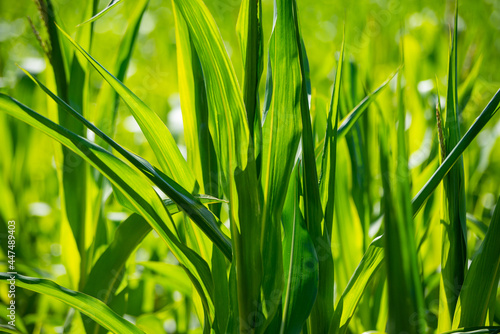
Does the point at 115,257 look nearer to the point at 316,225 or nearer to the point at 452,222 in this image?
the point at 316,225

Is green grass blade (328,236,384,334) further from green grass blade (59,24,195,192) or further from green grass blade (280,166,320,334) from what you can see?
green grass blade (59,24,195,192)

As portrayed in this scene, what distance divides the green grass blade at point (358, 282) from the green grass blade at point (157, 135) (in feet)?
0.65

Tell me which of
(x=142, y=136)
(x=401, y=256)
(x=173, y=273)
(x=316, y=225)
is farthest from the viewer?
(x=142, y=136)

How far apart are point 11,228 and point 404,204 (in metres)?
0.76

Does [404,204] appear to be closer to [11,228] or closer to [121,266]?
[121,266]

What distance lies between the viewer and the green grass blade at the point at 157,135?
412 millimetres

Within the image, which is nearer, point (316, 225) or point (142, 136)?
point (316, 225)

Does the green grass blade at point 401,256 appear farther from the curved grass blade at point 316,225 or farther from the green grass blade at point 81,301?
the green grass blade at point 81,301

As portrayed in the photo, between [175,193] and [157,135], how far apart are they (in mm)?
93

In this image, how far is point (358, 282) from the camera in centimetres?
43

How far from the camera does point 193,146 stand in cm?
47

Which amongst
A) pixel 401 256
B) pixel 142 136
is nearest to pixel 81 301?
pixel 401 256

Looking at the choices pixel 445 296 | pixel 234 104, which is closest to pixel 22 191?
pixel 234 104

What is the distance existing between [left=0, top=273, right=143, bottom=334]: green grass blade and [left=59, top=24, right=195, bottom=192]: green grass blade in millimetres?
152
